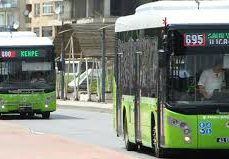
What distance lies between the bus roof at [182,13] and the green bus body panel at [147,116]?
1.37 metres

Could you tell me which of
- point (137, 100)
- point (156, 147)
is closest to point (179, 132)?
point (156, 147)

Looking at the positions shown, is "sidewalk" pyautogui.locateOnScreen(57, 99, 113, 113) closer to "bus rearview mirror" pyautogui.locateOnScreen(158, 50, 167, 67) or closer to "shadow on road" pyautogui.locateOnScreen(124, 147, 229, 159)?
"shadow on road" pyautogui.locateOnScreen(124, 147, 229, 159)

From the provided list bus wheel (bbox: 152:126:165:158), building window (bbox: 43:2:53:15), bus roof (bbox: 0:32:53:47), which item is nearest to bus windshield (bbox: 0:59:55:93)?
bus roof (bbox: 0:32:53:47)

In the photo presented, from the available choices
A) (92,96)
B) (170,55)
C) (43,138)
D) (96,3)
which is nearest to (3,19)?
(96,3)

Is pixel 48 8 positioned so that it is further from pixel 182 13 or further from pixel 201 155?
pixel 182 13

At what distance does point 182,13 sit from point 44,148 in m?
5.43

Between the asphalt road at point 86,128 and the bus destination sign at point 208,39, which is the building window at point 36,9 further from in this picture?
the bus destination sign at point 208,39

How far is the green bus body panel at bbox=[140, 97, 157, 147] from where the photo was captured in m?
17.3

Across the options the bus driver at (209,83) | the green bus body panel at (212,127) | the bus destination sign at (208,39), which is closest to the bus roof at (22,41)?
the bus destination sign at (208,39)

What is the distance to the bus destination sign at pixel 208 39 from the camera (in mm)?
16438

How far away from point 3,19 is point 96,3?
29.7 meters

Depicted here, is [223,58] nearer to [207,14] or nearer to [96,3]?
[207,14]

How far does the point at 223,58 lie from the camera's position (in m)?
16.4

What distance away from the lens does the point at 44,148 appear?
20703 millimetres
